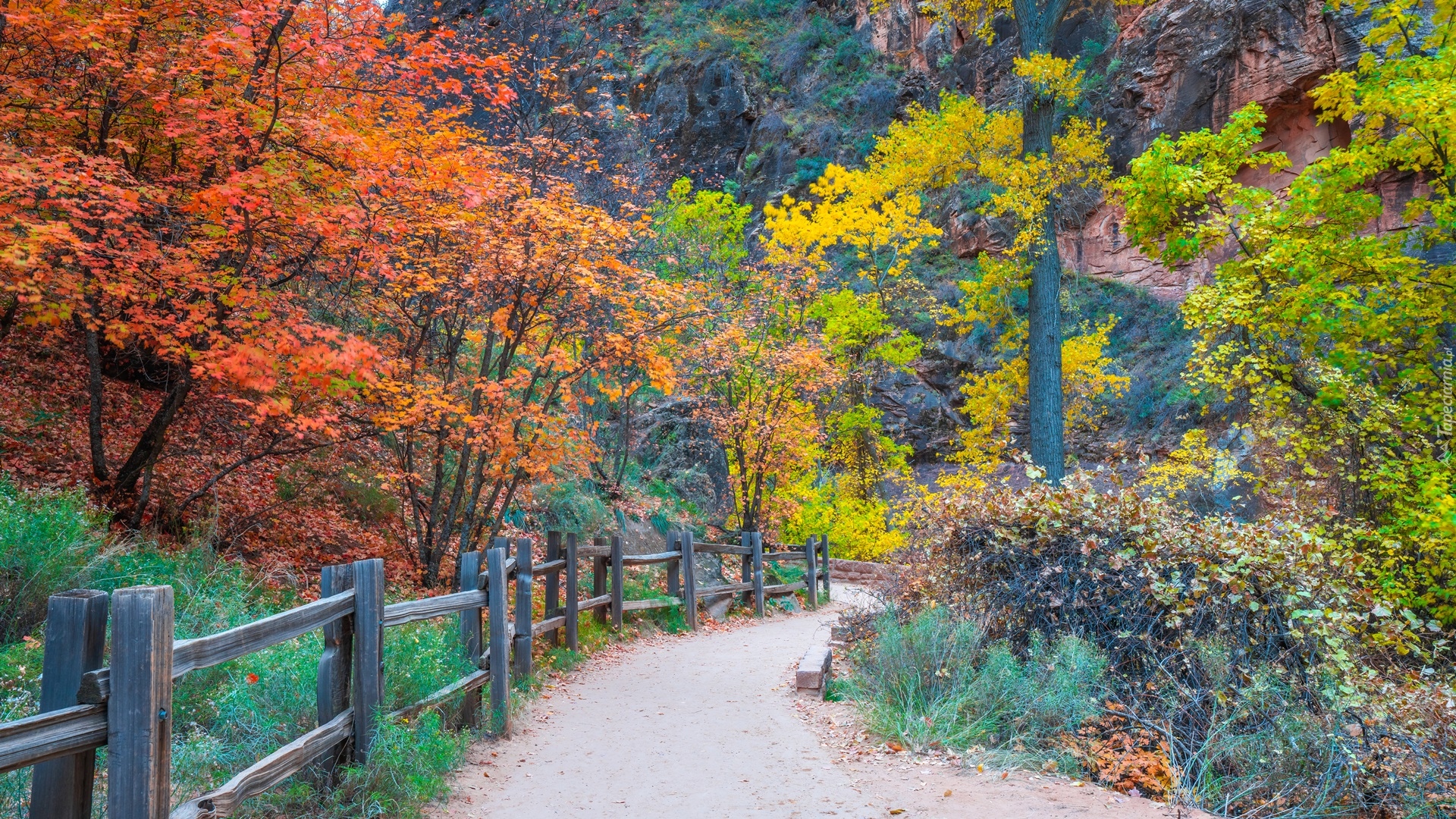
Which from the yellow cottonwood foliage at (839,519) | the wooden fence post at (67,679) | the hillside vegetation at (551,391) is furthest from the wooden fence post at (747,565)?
the wooden fence post at (67,679)

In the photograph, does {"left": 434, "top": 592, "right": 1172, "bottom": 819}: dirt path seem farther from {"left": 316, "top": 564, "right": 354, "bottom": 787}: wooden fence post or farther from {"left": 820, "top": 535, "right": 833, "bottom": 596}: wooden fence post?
{"left": 820, "top": 535, "right": 833, "bottom": 596}: wooden fence post

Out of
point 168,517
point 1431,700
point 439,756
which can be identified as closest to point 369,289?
point 168,517

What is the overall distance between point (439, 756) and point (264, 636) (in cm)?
170

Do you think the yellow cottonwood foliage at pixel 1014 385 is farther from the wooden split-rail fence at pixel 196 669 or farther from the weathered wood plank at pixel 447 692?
the weathered wood plank at pixel 447 692

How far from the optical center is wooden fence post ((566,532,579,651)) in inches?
360

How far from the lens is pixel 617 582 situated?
10461mm

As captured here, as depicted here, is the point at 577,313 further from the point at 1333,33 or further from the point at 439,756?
the point at 1333,33

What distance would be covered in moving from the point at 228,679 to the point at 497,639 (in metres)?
1.82

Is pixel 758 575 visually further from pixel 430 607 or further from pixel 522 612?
pixel 430 607

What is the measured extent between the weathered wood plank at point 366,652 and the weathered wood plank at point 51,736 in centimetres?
179

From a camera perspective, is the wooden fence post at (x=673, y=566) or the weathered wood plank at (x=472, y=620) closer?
the weathered wood plank at (x=472, y=620)

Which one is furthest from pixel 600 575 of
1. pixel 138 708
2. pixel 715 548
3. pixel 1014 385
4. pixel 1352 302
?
pixel 1014 385

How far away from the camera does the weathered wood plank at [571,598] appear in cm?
914

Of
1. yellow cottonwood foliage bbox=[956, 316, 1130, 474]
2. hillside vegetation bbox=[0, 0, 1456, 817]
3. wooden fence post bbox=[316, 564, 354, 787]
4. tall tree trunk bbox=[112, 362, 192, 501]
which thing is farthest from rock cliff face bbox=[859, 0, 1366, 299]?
wooden fence post bbox=[316, 564, 354, 787]
